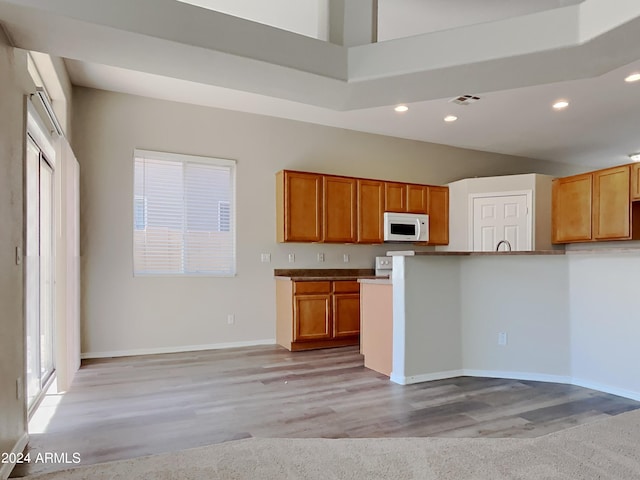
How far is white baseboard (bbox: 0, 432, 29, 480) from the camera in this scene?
2.01m

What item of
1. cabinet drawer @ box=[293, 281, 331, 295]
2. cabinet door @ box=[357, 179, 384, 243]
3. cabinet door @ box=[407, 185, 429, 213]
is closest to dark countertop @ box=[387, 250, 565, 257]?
cabinet drawer @ box=[293, 281, 331, 295]

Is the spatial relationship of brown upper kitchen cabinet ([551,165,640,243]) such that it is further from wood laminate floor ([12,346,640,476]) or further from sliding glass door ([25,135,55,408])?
sliding glass door ([25,135,55,408])

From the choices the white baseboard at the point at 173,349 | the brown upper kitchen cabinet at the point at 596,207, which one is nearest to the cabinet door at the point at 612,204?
the brown upper kitchen cabinet at the point at 596,207

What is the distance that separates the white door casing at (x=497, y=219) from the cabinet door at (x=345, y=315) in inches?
92.9

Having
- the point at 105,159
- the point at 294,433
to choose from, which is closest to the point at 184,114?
the point at 105,159

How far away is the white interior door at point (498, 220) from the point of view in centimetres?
641

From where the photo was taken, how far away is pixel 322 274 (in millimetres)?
5750

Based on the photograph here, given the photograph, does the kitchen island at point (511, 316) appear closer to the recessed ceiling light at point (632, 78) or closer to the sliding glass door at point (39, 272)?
the recessed ceiling light at point (632, 78)

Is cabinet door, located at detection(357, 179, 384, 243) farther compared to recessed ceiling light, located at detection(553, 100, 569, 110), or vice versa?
cabinet door, located at detection(357, 179, 384, 243)

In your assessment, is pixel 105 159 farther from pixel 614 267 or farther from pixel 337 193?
pixel 614 267

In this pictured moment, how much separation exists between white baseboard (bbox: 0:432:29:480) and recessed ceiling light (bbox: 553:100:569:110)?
580 centimetres

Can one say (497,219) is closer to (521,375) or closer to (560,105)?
(560,105)

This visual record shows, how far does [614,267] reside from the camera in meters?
3.33

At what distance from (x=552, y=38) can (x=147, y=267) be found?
14.9ft
